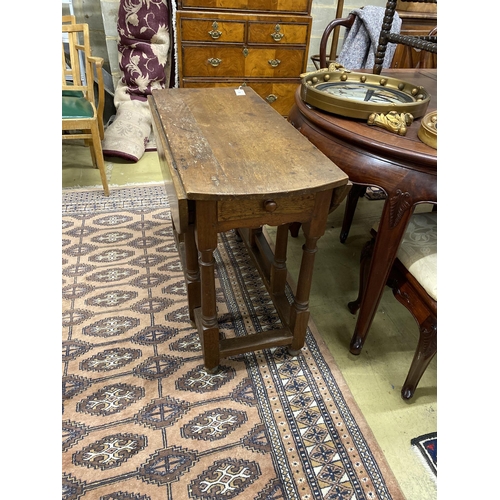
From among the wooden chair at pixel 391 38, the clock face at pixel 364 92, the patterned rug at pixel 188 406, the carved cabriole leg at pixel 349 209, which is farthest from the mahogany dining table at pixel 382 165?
the carved cabriole leg at pixel 349 209

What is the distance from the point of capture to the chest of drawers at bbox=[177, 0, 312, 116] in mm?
2832

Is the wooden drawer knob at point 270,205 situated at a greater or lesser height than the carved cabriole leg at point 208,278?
greater

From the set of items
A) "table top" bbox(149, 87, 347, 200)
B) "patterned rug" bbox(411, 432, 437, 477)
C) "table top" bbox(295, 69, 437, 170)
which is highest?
"table top" bbox(295, 69, 437, 170)

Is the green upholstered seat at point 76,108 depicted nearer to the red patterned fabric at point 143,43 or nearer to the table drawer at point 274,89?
the red patterned fabric at point 143,43

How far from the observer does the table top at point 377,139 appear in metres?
1.04

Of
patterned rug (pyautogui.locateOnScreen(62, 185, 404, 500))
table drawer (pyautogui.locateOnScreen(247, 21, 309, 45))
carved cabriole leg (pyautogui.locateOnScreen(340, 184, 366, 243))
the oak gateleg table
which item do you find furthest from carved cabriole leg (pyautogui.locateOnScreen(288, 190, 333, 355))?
table drawer (pyautogui.locateOnScreen(247, 21, 309, 45))

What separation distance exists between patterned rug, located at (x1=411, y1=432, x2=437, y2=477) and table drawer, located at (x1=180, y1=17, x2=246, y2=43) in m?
2.85

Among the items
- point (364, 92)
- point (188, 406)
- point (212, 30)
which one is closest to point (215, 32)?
point (212, 30)

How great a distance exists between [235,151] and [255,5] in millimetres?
2267

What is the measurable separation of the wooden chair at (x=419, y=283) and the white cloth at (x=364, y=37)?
6.42ft

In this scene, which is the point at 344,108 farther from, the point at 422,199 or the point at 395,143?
the point at 422,199

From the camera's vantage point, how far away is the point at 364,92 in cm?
142

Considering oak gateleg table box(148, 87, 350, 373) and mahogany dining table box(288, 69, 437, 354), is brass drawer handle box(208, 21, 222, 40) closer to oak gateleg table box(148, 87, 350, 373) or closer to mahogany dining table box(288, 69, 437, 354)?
oak gateleg table box(148, 87, 350, 373)

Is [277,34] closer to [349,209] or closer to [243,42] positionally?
[243,42]
